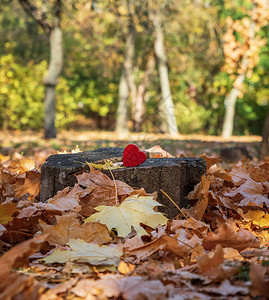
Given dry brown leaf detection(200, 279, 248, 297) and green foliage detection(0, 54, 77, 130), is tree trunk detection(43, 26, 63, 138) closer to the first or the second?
green foliage detection(0, 54, 77, 130)

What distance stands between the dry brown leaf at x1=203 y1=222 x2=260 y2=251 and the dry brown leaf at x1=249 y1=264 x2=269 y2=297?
1.25 ft

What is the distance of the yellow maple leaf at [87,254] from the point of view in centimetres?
127

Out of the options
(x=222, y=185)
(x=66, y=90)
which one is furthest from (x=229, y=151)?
(x=66, y=90)

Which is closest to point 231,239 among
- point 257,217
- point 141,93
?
point 257,217

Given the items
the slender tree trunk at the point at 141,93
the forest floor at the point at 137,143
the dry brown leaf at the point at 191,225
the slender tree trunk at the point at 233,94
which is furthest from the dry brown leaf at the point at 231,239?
the slender tree trunk at the point at 141,93

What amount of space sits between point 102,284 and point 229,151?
4.54 metres

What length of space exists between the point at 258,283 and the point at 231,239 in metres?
0.42

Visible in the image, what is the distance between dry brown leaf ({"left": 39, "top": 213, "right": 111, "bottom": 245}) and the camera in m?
1.44

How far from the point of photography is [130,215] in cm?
153

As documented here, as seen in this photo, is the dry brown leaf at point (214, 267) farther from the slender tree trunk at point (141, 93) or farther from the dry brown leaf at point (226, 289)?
the slender tree trunk at point (141, 93)

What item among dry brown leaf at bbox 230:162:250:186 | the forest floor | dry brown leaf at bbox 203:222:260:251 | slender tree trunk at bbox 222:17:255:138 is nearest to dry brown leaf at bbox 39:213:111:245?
dry brown leaf at bbox 203:222:260:251

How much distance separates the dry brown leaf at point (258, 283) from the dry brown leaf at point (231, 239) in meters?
0.38

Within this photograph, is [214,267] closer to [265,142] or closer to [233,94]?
[265,142]

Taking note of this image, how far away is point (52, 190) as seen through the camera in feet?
5.79
